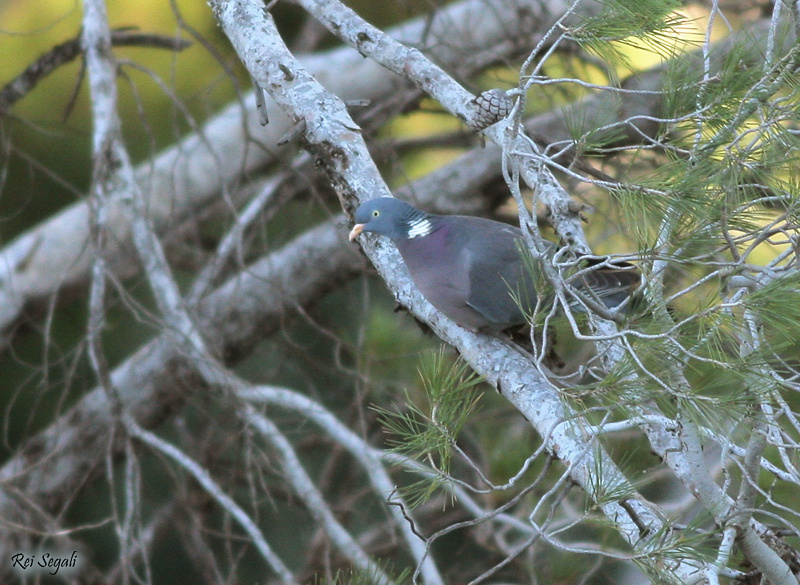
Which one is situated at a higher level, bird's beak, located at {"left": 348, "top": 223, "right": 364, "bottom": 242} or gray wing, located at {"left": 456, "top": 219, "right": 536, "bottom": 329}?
bird's beak, located at {"left": 348, "top": 223, "right": 364, "bottom": 242}

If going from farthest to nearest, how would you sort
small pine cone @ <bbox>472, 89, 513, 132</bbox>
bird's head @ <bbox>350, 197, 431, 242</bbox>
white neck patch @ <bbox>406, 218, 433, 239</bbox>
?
white neck patch @ <bbox>406, 218, 433, 239</bbox> → bird's head @ <bbox>350, 197, 431, 242</bbox> → small pine cone @ <bbox>472, 89, 513, 132</bbox>

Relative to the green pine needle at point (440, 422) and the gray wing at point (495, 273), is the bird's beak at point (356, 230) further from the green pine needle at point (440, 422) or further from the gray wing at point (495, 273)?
the green pine needle at point (440, 422)

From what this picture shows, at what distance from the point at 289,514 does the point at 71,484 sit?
160cm

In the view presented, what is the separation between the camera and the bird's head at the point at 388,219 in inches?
56.4

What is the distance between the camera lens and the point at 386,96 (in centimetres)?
310

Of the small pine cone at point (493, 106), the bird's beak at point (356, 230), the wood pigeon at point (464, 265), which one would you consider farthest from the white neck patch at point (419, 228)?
the small pine cone at point (493, 106)

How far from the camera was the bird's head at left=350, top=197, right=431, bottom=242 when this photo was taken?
143 centimetres

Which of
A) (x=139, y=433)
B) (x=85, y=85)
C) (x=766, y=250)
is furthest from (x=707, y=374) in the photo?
(x=85, y=85)

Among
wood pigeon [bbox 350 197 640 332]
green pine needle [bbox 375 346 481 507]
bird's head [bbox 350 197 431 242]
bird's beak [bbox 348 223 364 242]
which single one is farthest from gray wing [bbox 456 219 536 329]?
green pine needle [bbox 375 346 481 507]

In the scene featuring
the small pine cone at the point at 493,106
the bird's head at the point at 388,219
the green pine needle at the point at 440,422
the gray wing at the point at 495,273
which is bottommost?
the gray wing at the point at 495,273

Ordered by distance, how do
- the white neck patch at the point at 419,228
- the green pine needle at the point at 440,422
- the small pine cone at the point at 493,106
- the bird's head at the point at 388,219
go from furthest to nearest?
1. the white neck patch at the point at 419,228
2. the bird's head at the point at 388,219
3. the small pine cone at the point at 493,106
4. the green pine needle at the point at 440,422

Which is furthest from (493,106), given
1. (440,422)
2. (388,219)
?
(440,422)

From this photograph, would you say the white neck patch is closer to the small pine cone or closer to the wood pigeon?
the wood pigeon

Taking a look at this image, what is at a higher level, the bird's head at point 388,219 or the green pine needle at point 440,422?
the bird's head at point 388,219
